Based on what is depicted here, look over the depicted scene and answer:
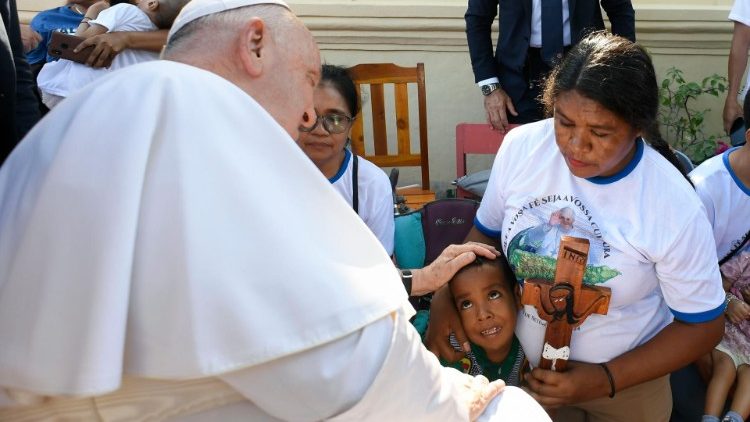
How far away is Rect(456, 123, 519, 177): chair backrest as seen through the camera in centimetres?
441

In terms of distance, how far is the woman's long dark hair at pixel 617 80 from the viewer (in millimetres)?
2369

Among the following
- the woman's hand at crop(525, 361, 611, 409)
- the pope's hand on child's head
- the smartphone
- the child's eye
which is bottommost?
the woman's hand at crop(525, 361, 611, 409)

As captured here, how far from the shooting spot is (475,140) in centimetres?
446

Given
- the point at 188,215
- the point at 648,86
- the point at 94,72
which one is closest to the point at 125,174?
the point at 188,215

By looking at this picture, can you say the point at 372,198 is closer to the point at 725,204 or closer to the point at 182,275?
the point at 725,204

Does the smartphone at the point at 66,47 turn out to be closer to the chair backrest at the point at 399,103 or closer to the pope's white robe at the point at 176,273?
the chair backrest at the point at 399,103

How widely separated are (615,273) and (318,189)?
3.97ft

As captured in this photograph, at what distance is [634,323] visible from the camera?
8.31 feet

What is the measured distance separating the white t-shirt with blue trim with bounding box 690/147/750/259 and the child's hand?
0.61ft

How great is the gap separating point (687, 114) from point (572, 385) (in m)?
3.65

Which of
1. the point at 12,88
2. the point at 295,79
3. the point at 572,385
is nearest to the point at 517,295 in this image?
the point at 572,385

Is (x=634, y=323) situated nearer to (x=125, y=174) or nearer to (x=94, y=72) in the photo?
(x=125, y=174)

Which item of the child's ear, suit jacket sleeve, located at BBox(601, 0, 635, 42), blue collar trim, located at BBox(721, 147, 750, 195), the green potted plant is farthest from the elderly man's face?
the green potted plant

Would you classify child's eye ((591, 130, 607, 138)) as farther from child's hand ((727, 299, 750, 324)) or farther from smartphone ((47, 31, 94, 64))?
smartphone ((47, 31, 94, 64))
